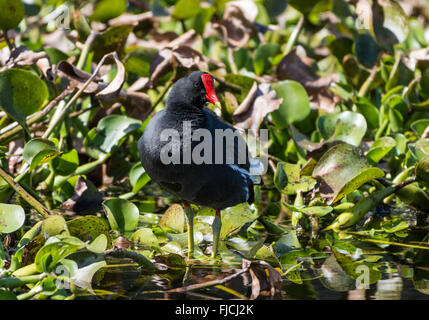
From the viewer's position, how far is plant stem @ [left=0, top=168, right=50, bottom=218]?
2873 mm

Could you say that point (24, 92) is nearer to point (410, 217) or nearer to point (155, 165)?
point (155, 165)

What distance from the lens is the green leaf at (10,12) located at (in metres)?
3.46

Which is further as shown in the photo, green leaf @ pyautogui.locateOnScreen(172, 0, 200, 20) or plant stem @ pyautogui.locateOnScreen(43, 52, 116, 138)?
green leaf @ pyautogui.locateOnScreen(172, 0, 200, 20)

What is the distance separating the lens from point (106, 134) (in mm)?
3648

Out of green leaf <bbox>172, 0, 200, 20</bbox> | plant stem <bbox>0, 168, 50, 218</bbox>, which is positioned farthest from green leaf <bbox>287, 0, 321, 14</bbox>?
plant stem <bbox>0, 168, 50, 218</bbox>

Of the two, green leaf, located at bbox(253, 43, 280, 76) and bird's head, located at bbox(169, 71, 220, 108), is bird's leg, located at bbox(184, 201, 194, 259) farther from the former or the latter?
green leaf, located at bbox(253, 43, 280, 76)

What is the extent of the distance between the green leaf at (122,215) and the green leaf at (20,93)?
575 millimetres

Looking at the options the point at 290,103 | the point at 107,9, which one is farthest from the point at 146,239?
the point at 107,9

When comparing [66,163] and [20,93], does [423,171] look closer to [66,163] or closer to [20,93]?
[66,163]

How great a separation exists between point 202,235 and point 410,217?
116 cm

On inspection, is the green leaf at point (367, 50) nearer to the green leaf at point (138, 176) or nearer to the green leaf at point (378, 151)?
the green leaf at point (378, 151)

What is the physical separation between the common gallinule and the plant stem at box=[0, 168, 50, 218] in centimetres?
51
